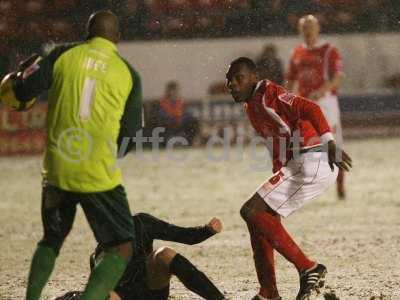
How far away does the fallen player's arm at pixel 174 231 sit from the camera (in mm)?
4957

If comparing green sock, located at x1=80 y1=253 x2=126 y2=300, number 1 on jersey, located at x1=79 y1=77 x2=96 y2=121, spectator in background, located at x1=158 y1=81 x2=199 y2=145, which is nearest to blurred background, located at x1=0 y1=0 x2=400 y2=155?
spectator in background, located at x1=158 y1=81 x2=199 y2=145

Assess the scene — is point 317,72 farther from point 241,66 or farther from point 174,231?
point 174,231

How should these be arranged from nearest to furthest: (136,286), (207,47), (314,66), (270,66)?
(136,286) → (314,66) → (270,66) → (207,47)

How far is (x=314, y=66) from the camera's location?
994 cm

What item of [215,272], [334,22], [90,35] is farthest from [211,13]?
[90,35]

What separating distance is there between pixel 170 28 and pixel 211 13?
98cm

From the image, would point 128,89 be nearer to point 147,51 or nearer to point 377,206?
point 377,206

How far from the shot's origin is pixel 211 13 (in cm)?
1764

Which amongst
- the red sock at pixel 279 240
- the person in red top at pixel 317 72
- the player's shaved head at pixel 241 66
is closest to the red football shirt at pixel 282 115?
the player's shaved head at pixel 241 66

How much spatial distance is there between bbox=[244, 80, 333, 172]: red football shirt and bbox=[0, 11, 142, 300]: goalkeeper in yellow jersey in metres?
1.18

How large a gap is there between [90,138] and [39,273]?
74cm

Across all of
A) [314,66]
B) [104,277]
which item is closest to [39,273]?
[104,277]

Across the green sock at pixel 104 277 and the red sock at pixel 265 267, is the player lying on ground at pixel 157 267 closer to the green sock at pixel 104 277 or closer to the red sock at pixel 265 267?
the green sock at pixel 104 277

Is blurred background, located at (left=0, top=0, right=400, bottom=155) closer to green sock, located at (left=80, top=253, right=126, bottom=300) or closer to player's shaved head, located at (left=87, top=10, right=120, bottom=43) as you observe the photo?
player's shaved head, located at (left=87, top=10, right=120, bottom=43)
